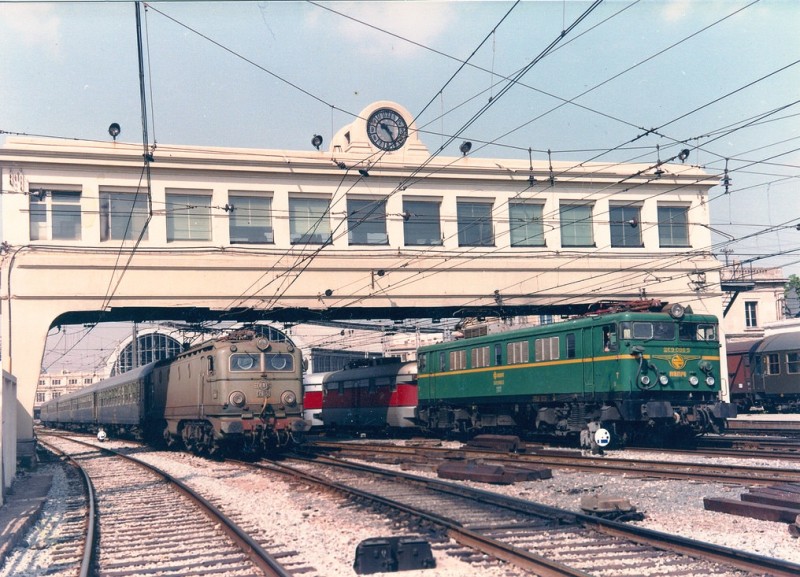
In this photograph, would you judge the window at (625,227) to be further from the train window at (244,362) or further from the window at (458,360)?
the train window at (244,362)

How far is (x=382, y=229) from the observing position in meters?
28.5

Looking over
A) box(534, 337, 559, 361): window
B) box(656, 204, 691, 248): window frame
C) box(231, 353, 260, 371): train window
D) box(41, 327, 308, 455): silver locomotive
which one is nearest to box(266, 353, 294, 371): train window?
box(41, 327, 308, 455): silver locomotive

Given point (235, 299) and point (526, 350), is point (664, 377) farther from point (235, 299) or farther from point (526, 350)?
point (235, 299)

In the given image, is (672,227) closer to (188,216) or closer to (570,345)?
(570,345)

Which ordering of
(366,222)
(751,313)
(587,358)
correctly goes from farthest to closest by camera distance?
(751,313), (366,222), (587,358)

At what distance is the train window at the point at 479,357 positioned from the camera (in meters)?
24.6

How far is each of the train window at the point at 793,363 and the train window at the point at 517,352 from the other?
16116mm

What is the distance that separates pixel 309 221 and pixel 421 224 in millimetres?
3903

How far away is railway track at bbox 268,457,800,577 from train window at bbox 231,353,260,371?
9063 millimetres

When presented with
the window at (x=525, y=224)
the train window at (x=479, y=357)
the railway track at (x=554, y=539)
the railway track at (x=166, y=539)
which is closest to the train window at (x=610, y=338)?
the train window at (x=479, y=357)

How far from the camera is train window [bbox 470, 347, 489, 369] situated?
80.8ft

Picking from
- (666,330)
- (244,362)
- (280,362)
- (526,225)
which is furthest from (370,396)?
(666,330)

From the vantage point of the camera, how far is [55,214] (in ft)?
83.1

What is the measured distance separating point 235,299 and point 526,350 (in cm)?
951
